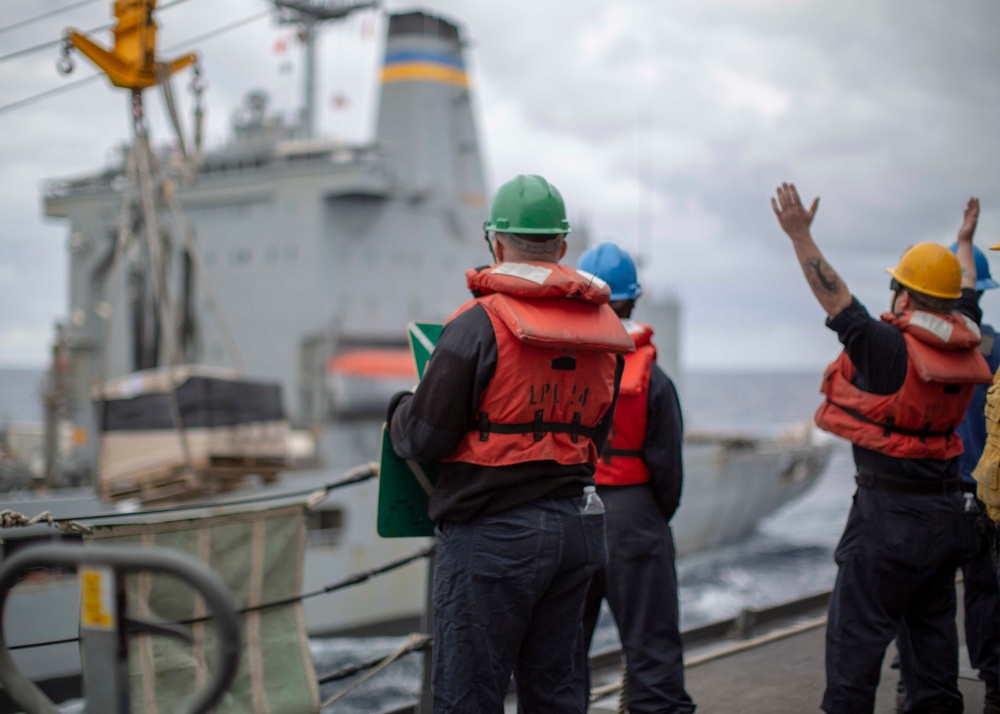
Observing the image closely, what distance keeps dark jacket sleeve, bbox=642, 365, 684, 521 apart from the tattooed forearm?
2.08 feet

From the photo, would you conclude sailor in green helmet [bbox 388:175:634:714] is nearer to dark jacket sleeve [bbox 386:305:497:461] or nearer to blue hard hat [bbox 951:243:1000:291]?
dark jacket sleeve [bbox 386:305:497:461]

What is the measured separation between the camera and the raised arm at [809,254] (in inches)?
107

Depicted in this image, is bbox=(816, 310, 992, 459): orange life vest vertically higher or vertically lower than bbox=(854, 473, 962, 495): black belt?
higher

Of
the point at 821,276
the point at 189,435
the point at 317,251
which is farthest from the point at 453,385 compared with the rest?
the point at 317,251

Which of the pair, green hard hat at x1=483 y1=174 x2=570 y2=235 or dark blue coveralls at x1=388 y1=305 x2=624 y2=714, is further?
green hard hat at x1=483 y1=174 x2=570 y2=235

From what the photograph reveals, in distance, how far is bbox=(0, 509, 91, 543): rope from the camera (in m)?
2.48

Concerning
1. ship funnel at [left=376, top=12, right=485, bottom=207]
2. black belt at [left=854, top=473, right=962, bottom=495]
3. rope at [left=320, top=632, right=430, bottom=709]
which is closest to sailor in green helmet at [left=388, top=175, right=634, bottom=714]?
rope at [left=320, top=632, right=430, bottom=709]

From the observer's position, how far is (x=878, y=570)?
2.92 meters

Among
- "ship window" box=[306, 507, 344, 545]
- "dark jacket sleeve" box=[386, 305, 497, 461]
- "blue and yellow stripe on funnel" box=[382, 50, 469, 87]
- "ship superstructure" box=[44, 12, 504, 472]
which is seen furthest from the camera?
"blue and yellow stripe on funnel" box=[382, 50, 469, 87]

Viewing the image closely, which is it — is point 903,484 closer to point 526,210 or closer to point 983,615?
point 983,615

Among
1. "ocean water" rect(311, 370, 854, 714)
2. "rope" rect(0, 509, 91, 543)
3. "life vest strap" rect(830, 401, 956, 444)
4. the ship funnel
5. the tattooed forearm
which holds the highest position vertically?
the ship funnel

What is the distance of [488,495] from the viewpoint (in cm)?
235

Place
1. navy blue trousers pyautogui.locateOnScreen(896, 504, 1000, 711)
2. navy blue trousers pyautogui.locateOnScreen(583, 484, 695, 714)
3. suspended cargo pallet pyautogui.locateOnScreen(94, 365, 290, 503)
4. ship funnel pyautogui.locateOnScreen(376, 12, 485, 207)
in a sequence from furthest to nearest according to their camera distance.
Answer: ship funnel pyautogui.locateOnScreen(376, 12, 485, 207), suspended cargo pallet pyautogui.locateOnScreen(94, 365, 290, 503), navy blue trousers pyautogui.locateOnScreen(896, 504, 1000, 711), navy blue trousers pyautogui.locateOnScreen(583, 484, 695, 714)

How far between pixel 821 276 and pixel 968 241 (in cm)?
134
